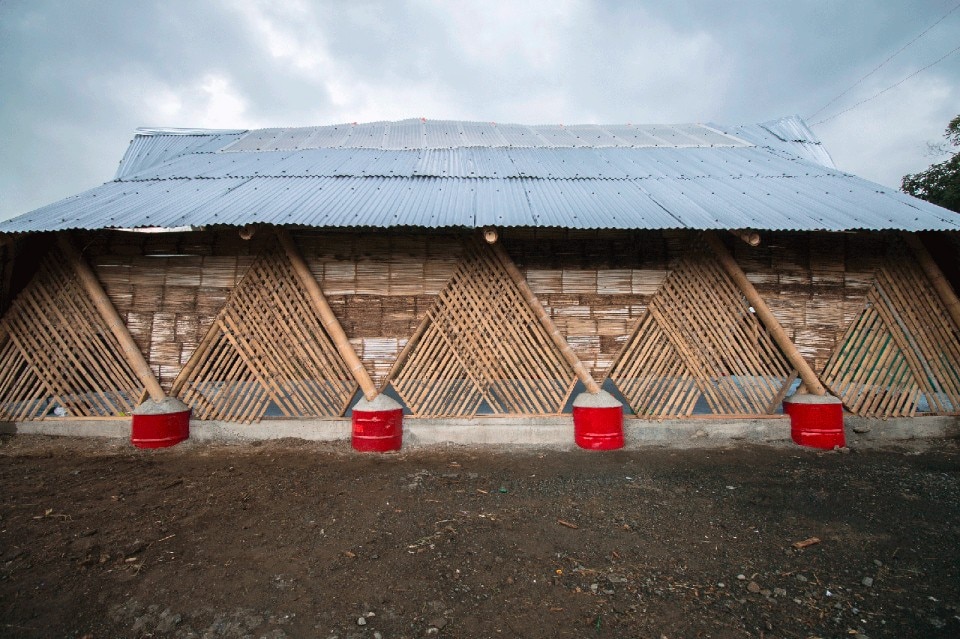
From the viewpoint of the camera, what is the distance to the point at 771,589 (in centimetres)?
228

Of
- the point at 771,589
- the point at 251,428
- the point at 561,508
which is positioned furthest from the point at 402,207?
the point at 771,589

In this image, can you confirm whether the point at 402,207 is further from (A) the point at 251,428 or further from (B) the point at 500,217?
(A) the point at 251,428

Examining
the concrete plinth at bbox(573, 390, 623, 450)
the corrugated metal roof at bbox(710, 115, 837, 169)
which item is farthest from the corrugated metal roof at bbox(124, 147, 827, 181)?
the concrete plinth at bbox(573, 390, 623, 450)

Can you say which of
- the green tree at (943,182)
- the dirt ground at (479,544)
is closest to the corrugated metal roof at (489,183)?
the dirt ground at (479,544)

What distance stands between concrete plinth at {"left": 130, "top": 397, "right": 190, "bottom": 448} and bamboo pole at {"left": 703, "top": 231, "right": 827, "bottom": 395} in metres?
5.74

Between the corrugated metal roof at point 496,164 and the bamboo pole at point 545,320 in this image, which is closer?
the bamboo pole at point 545,320

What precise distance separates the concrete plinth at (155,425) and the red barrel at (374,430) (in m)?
1.82

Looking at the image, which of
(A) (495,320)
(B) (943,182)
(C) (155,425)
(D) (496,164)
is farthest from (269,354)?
(B) (943,182)

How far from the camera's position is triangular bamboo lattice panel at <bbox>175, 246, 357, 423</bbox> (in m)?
4.54

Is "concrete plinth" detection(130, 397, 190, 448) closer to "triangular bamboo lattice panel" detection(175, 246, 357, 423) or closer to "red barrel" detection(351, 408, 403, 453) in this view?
"triangular bamboo lattice panel" detection(175, 246, 357, 423)

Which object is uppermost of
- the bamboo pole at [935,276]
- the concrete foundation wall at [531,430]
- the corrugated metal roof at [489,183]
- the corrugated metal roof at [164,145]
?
the corrugated metal roof at [164,145]

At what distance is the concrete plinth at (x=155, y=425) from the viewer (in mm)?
4293

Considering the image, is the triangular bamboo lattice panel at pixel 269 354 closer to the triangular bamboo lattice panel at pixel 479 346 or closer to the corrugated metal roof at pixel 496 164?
the triangular bamboo lattice panel at pixel 479 346

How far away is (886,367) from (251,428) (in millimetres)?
6744
